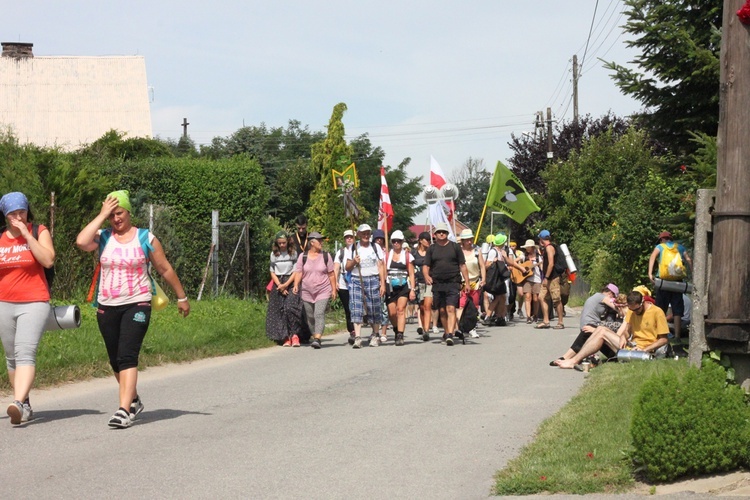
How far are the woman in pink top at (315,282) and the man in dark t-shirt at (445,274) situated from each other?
5.18ft

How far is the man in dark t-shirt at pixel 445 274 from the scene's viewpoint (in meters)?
17.2

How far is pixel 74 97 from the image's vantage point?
4762 centimetres

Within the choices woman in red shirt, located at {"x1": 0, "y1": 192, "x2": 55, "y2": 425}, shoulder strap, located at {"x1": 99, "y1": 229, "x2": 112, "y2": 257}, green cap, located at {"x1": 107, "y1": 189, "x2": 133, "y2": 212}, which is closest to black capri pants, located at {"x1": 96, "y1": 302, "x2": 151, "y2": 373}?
shoulder strap, located at {"x1": 99, "y1": 229, "x2": 112, "y2": 257}

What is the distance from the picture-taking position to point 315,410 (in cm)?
997

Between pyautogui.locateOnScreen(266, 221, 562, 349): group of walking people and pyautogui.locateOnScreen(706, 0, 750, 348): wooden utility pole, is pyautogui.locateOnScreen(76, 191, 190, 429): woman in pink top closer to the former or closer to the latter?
pyautogui.locateOnScreen(706, 0, 750, 348): wooden utility pole

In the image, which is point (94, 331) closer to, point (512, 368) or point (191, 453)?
point (512, 368)

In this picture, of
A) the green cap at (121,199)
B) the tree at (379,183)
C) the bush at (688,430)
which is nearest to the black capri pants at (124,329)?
the green cap at (121,199)

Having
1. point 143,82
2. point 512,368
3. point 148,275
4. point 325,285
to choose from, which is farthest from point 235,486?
point 143,82

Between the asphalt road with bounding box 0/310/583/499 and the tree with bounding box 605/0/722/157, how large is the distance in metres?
4.10

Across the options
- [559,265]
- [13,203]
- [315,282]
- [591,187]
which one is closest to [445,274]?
[315,282]

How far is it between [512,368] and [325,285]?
14.0 feet

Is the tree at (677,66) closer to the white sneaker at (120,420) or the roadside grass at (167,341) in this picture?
the roadside grass at (167,341)

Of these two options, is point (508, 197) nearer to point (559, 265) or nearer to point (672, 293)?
point (559, 265)

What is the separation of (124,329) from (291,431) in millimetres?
1594
